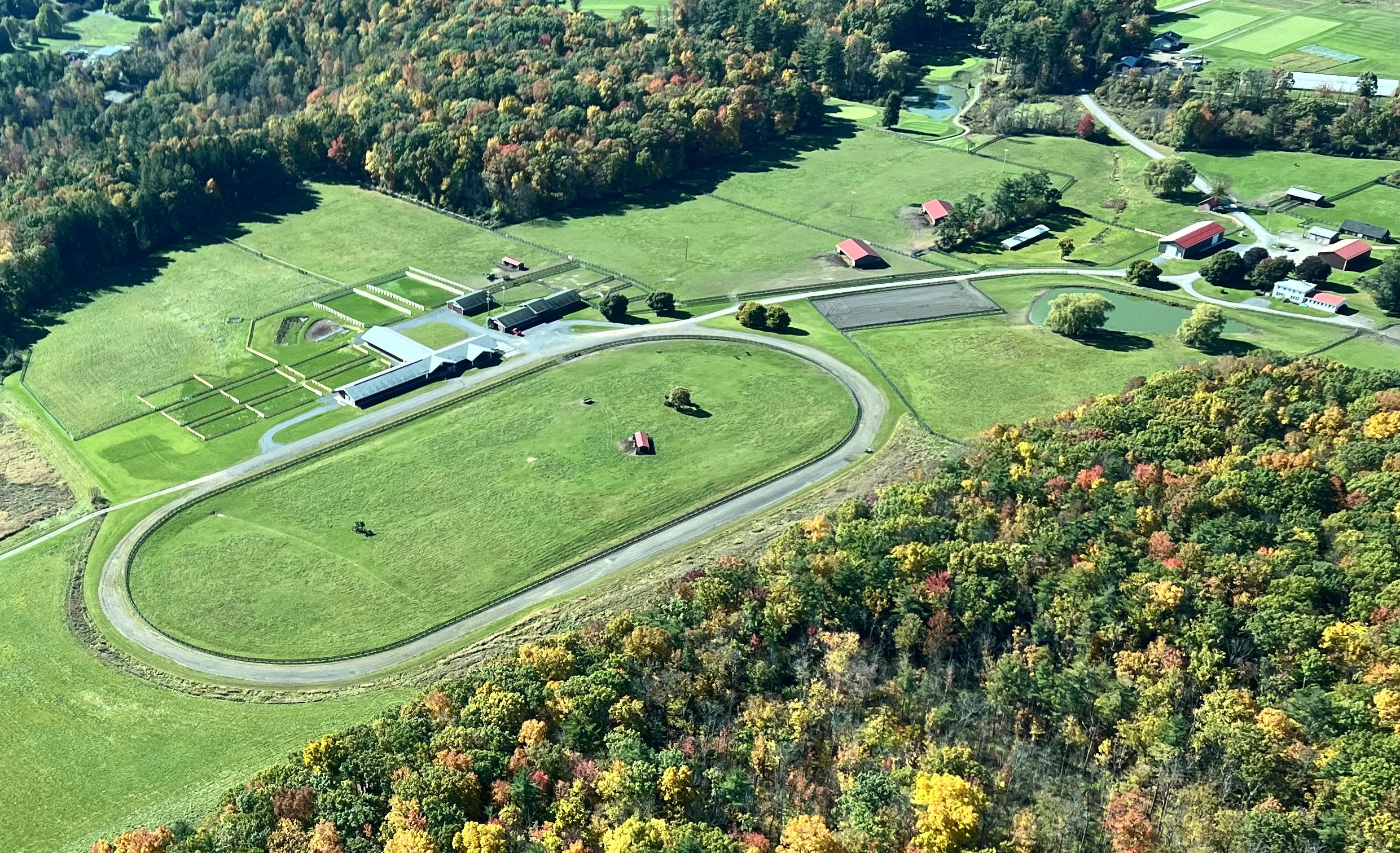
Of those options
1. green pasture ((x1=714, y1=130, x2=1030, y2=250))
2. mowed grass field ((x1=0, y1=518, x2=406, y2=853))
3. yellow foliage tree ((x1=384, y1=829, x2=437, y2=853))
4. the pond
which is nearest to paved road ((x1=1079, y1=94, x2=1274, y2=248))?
green pasture ((x1=714, y1=130, x2=1030, y2=250))

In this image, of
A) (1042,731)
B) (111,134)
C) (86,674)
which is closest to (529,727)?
(1042,731)

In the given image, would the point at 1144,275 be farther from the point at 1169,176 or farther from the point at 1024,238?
the point at 1169,176

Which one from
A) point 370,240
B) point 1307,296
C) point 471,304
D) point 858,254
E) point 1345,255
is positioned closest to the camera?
point 1307,296

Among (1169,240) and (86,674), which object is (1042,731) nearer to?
(86,674)

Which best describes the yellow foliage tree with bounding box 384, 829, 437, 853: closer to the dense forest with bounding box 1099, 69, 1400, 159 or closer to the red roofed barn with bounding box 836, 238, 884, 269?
the red roofed barn with bounding box 836, 238, 884, 269

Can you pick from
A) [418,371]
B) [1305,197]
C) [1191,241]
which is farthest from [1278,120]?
[418,371]

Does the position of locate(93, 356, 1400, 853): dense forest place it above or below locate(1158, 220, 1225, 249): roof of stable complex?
below

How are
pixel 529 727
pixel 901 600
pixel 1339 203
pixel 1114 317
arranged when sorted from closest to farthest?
pixel 529 727 → pixel 901 600 → pixel 1114 317 → pixel 1339 203
